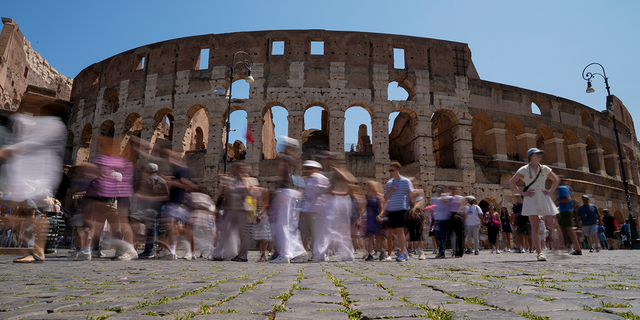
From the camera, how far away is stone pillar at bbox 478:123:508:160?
20688mm

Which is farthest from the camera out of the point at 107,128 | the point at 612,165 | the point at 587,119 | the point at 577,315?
the point at 612,165

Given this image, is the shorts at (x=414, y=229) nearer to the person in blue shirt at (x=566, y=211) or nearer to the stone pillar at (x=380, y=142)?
the person in blue shirt at (x=566, y=211)

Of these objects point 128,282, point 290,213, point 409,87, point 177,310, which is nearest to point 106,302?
point 177,310

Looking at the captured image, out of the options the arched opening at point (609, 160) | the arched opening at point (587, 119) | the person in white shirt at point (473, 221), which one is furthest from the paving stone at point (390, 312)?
the arched opening at point (609, 160)

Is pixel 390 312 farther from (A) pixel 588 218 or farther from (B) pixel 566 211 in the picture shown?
(A) pixel 588 218

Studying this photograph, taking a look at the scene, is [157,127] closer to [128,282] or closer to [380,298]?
[128,282]

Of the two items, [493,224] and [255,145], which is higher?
[255,145]

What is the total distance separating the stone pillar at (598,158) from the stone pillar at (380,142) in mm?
15040

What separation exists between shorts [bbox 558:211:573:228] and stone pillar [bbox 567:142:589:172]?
19.1m

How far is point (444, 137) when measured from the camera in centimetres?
2227

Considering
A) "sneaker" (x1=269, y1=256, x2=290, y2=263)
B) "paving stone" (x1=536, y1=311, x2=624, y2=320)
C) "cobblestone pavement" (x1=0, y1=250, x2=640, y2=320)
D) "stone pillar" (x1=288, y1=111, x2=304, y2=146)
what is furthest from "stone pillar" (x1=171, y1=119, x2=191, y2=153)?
"paving stone" (x1=536, y1=311, x2=624, y2=320)

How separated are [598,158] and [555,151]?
455cm

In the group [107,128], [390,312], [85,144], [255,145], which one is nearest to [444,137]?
[255,145]

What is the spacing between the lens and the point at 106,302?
210 cm
